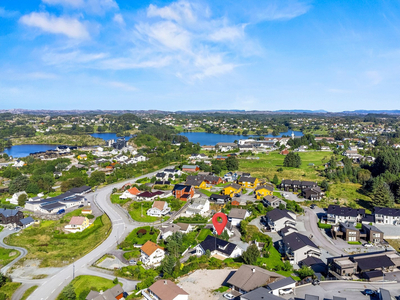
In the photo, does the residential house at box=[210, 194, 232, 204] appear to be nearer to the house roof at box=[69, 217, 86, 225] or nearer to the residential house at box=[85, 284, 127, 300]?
the house roof at box=[69, 217, 86, 225]

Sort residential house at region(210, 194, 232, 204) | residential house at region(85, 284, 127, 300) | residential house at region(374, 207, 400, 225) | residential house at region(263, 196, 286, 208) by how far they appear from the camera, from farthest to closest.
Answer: residential house at region(210, 194, 232, 204) < residential house at region(263, 196, 286, 208) < residential house at region(374, 207, 400, 225) < residential house at region(85, 284, 127, 300)

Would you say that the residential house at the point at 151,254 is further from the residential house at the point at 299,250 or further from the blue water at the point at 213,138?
the blue water at the point at 213,138

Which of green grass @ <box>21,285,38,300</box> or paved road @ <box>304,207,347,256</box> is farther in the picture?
paved road @ <box>304,207,347,256</box>

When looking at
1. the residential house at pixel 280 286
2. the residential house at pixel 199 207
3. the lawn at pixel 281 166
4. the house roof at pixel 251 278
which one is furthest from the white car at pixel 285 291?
the lawn at pixel 281 166

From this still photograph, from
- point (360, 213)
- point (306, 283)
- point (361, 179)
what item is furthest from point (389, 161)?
point (306, 283)

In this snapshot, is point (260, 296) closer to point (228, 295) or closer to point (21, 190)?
point (228, 295)

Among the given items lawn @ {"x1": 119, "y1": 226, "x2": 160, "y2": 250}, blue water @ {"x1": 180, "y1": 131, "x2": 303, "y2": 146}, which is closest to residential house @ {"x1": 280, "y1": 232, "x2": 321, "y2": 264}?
lawn @ {"x1": 119, "y1": 226, "x2": 160, "y2": 250}

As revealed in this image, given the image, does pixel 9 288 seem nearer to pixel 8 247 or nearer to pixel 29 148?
pixel 8 247
